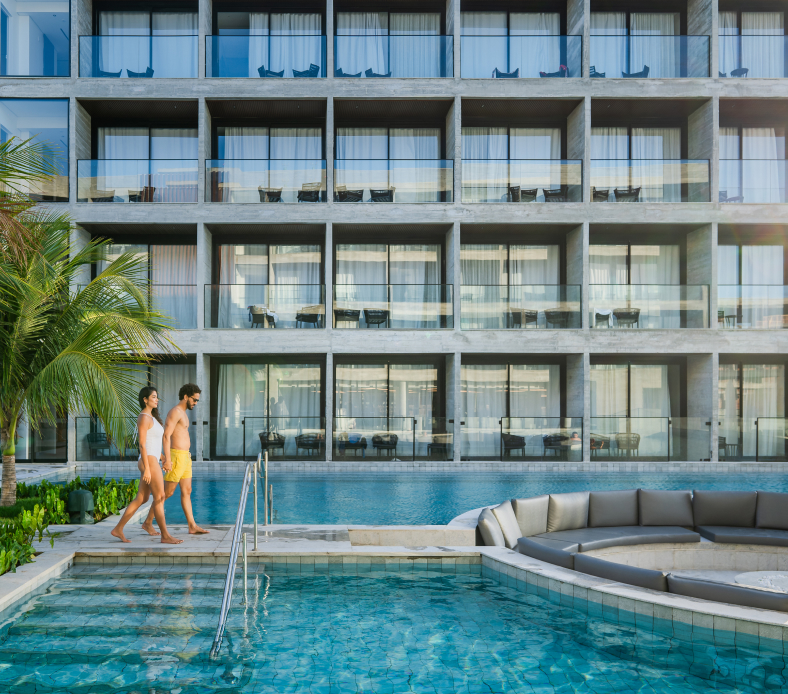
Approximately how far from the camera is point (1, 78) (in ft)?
54.2

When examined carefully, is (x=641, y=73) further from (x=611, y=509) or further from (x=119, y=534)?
(x=119, y=534)

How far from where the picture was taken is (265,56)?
58.3 feet

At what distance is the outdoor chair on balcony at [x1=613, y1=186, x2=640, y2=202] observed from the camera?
1727 centimetres

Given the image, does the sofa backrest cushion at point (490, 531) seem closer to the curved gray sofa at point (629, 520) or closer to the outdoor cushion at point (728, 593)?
the curved gray sofa at point (629, 520)

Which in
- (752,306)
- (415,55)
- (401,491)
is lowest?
(401,491)

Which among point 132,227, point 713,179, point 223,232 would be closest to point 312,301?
point 223,232

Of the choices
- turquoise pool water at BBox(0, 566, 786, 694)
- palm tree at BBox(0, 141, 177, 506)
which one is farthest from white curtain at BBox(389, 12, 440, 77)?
turquoise pool water at BBox(0, 566, 786, 694)

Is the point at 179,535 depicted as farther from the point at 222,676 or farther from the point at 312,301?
the point at 312,301

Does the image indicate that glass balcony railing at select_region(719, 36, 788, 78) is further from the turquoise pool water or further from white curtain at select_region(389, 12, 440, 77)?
the turquoise pool water

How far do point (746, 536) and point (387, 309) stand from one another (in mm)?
10473

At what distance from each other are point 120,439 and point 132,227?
10.6 m

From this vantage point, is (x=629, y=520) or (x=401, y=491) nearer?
(x=629, y=520)

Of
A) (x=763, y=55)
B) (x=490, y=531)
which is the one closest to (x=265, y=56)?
(x=763, y=55)

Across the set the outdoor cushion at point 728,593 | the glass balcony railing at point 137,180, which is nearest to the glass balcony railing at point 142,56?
the glass balcony railing at point 137,180
